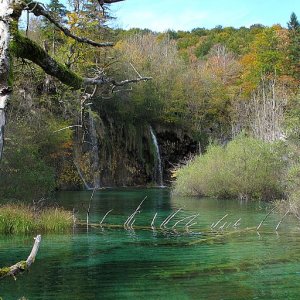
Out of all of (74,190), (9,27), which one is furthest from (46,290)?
(74,190)

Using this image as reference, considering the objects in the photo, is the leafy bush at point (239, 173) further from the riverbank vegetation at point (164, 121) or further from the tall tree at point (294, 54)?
the tall tree at point (294, 54)

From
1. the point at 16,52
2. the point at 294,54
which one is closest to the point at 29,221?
the point at 16,52

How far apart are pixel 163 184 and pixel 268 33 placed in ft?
72.0

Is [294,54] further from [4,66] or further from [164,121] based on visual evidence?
[4,66]

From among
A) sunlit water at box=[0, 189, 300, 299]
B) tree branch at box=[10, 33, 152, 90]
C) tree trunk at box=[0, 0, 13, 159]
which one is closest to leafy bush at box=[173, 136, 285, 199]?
sunlit water at box=[0, 189, 300, 299]

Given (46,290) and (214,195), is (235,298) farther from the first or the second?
(214,195)

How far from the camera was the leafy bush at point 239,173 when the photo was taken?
30656 mm

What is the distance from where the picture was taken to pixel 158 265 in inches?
468

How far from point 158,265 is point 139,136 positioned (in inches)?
1491

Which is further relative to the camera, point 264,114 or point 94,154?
point 94,154

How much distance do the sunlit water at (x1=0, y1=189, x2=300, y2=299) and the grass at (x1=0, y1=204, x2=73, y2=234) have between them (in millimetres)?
655

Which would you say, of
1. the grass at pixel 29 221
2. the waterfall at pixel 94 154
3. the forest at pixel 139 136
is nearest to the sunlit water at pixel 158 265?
the forest at pixel 139 136

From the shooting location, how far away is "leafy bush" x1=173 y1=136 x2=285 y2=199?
101 ft

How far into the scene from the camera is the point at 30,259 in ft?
13.6
